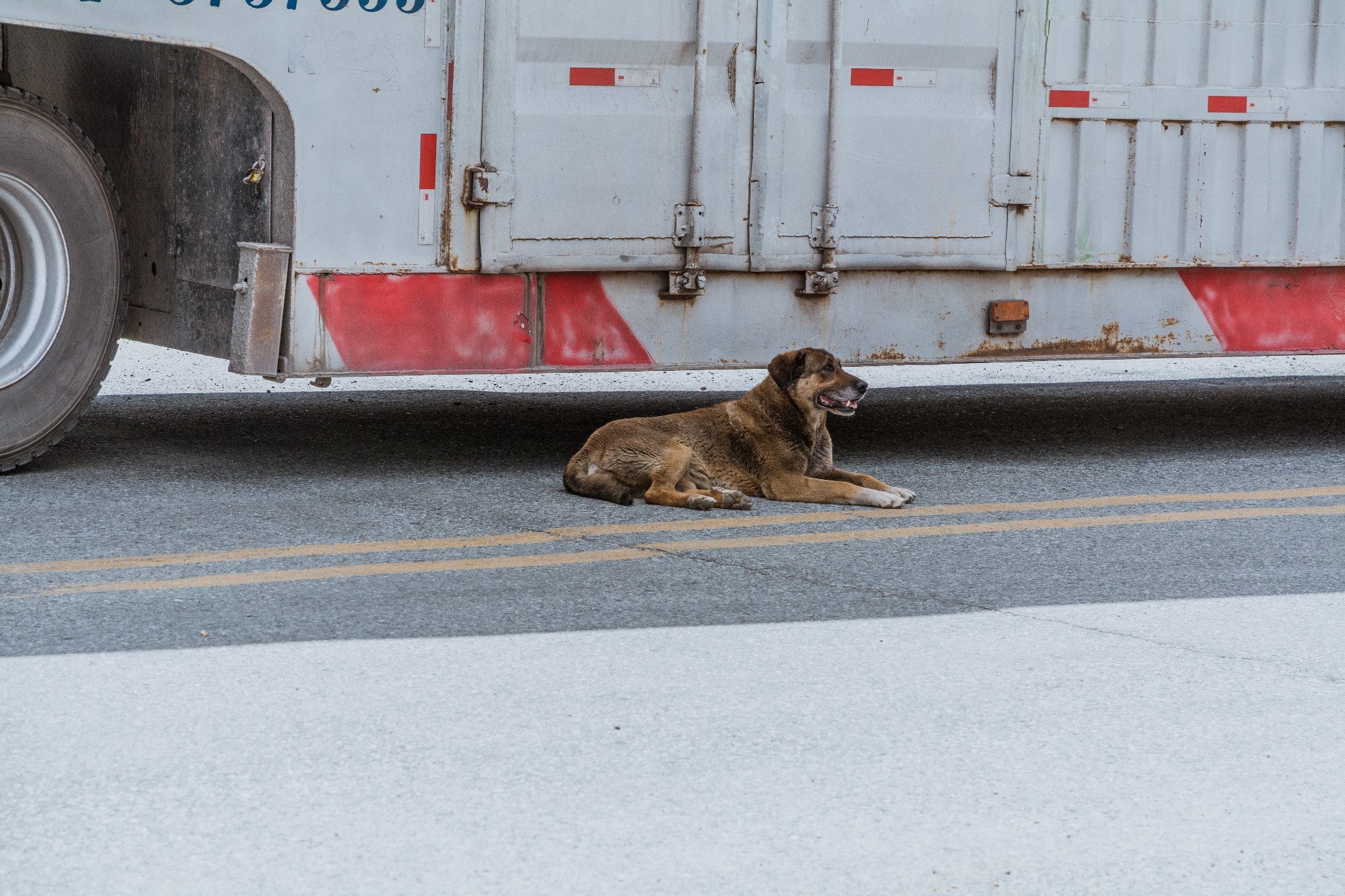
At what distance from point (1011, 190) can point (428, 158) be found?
2.41 meters

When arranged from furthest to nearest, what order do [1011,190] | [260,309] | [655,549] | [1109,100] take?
[1109,100]
[1011,190]
[260,309]
[655,549]

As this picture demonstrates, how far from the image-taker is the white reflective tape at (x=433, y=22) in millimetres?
6410

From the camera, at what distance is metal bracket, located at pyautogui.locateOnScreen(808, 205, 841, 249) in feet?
22.9

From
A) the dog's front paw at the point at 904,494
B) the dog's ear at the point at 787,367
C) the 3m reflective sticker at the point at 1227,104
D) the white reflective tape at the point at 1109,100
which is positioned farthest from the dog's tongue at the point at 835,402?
the 3m reflective sticker at the point at 1227,104

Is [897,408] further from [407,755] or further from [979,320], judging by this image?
[407,755]

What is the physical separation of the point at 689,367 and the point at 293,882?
413 cm

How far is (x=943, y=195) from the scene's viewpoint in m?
7.18

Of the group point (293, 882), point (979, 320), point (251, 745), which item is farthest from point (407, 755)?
point (979, 320)

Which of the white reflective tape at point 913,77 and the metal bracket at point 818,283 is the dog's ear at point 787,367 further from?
the white reflective tape at point 913,77

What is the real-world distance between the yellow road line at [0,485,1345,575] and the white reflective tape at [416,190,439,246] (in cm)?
127

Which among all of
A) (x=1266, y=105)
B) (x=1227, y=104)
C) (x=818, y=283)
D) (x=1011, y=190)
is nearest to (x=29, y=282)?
(x=818, y=283)

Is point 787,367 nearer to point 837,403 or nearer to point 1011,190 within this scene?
point 837,403

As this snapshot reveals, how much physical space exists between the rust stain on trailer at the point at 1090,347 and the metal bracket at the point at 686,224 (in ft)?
4.24

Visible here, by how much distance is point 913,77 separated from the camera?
7.10 metres
